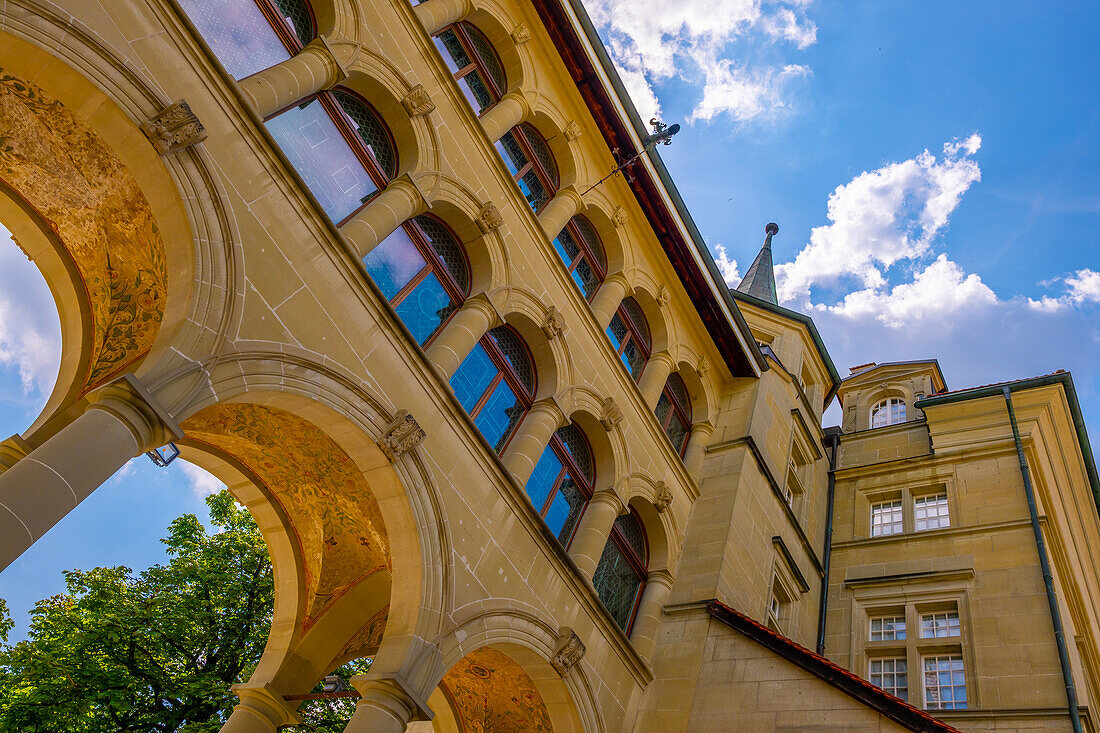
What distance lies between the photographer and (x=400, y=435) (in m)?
9.14

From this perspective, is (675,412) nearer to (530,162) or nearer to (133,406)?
(530,162)

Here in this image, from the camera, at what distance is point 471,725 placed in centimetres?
1203

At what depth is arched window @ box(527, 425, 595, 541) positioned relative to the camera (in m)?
12.5

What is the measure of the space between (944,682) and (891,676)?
3.38ft

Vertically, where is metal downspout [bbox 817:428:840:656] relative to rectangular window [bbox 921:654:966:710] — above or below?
above

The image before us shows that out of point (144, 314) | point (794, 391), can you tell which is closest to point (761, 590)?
point (794, 391)

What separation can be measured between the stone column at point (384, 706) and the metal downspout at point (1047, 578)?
35.2ft

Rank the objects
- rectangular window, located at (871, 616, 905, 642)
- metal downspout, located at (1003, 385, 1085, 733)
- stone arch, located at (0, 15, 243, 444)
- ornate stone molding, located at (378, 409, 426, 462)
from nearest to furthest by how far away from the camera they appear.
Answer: stone arch, located at (0, 15, 243, 444) < ornate stone molding, located at (378, 409, 426, 462) < metal downspout, located at (1003, 385, 1085, 733) < rectangular window, located at (871, 616, 905, 642)

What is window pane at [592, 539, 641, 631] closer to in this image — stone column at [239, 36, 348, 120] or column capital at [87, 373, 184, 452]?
column capital at [87, 373, 184, 452]

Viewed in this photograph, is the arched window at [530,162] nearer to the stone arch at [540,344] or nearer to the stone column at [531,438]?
the stone arch at [540,344]

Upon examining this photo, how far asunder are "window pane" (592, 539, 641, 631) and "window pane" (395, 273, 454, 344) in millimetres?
4641

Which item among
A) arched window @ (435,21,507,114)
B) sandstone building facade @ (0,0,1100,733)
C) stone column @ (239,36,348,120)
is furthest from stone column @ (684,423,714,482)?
stone column @ (239,36,348,120)

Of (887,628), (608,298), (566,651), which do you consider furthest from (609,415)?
(887,628)

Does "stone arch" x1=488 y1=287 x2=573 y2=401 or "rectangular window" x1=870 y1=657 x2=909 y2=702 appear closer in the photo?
"stone arch" x1=488 y1=287 x2=573 y2=401
